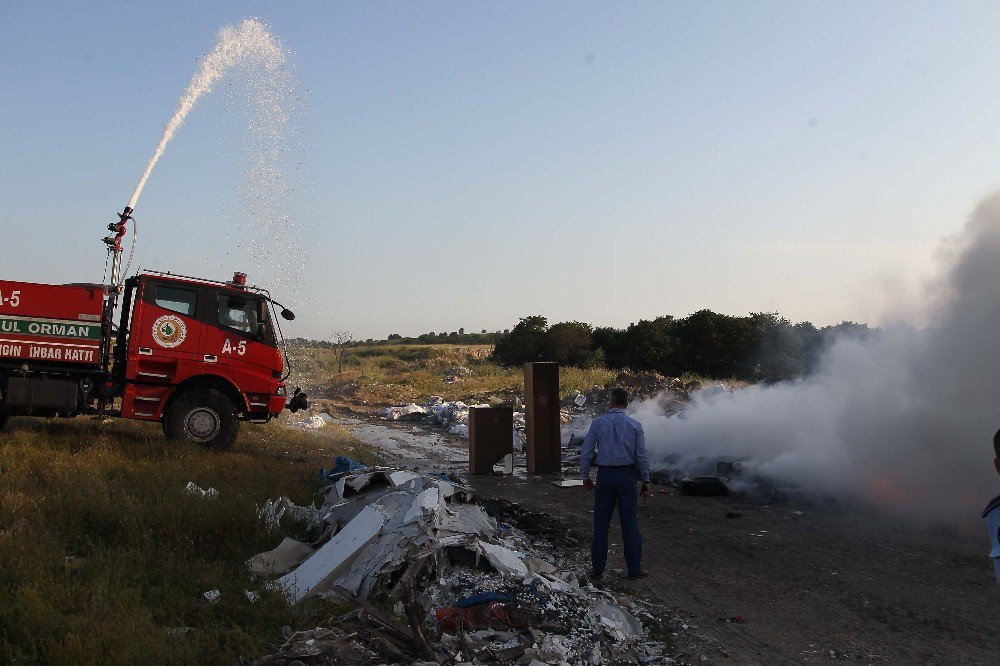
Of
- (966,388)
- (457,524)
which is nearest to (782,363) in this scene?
(966,388)

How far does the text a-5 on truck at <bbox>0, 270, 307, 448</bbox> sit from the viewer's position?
35.8 feet

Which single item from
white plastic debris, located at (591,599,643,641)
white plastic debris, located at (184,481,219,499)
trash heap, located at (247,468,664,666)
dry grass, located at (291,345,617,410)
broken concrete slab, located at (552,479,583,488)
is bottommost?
broken concrete slab, located at (552,479,583,488)

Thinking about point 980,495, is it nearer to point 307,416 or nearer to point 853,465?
point 853,465

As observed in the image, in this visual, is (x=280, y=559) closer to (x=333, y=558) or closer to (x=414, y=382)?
(x=333, y=558)

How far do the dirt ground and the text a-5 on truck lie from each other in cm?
511

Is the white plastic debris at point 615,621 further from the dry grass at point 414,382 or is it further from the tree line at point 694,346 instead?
the tree line at point 694,346

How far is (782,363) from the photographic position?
34.2 m

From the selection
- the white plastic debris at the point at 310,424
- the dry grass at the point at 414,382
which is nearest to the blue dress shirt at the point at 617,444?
the white plastic debris at the point at 310,424

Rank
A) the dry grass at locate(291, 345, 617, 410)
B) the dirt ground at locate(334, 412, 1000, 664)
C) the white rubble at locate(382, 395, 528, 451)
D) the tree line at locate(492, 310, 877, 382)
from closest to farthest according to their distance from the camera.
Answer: the dirt ground at locate(334, 412, 1000, 664)
the white rubble at locate(382, 395, 528, 451)
the dry grass at locate(291, 345, 617, 410)
the tree line at locate(492, 310, 877, 382)

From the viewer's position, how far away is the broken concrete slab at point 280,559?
6.13 metres

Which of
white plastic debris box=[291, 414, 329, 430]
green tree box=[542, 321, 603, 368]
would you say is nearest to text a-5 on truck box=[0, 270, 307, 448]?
white plastic debris box=[291, 414, 329, 430]

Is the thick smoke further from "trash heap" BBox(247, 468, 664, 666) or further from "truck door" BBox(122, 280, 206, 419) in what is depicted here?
"truck door" BBox(122, 280, 206, 419)

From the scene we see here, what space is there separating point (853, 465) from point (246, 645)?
9.53m

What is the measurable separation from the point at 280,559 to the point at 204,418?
5.97 meters
